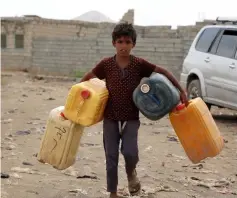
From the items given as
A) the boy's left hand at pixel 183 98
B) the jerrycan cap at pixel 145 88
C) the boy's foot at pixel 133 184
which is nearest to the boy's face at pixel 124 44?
the jerrycan cap at pixel 145 88

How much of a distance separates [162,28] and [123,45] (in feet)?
52.5

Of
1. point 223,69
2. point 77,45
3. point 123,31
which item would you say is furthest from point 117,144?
point 77,45

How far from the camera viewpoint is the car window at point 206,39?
962 centimetres

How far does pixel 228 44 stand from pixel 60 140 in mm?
5595

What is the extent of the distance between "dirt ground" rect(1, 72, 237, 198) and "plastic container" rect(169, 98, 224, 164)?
65 centimetres

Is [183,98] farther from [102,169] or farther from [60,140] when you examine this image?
[102,169]

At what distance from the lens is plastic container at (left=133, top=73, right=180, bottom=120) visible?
3.87 m

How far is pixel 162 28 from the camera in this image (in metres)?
A: 19.7

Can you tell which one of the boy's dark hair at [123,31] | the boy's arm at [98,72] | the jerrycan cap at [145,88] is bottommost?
Result: the jerrycan cap at [145,88]

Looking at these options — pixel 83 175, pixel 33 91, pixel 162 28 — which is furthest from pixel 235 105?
pixel 162 28

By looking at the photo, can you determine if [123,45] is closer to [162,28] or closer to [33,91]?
[33,91]

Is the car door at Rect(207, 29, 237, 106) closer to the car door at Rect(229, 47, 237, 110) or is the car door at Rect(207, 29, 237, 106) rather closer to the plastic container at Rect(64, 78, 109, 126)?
the car door at Rect(229, 47, 237, 110)

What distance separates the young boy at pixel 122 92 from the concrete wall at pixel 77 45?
13536mm

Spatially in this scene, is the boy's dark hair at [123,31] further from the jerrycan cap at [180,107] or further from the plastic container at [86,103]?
the jerrycan cap at [180,107]
